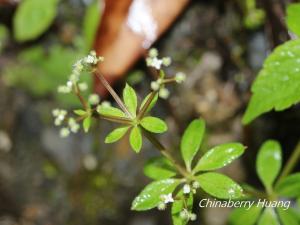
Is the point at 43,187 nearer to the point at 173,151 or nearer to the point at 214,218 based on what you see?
the point at 173,151

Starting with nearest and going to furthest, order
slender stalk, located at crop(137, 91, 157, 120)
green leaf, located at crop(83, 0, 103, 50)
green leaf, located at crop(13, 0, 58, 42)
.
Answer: slender stalk, located at crop(137, 91, 157, 120)
green leaf, located at crop(83, 0, 103, 50)
green leaf, located at crop(13, 0, 58, 42)

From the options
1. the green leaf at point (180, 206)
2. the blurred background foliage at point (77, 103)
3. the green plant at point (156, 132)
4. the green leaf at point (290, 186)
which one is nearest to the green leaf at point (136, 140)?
the green plant at point (156, 132)

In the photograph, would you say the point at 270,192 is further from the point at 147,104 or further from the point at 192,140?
the point at 147,104

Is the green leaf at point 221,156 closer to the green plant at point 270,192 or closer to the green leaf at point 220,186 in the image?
the green leaf at point 220,186

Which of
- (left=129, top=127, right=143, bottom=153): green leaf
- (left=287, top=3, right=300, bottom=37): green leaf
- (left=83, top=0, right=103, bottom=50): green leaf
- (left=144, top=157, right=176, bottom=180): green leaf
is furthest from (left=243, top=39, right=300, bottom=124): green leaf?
(left=83, top=0, right=103, bottom=50): green leaf

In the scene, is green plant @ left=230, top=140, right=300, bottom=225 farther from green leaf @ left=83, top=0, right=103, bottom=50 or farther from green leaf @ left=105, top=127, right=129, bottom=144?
green leaf @ left=83, top=0, right=103, bottom=50

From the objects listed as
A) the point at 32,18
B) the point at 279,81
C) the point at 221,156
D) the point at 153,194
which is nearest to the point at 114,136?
the point at 153,194
